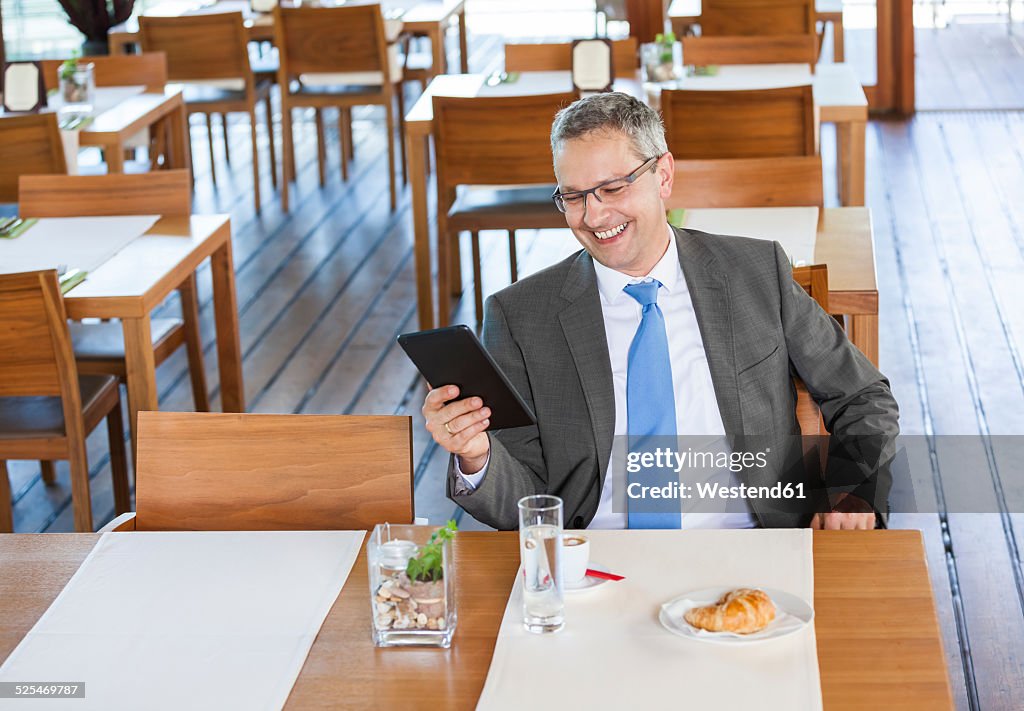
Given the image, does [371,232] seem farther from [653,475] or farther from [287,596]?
[287,596]

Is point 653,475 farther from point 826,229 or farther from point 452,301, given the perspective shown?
point 452,301

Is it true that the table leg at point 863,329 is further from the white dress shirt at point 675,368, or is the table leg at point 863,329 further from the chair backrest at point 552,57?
the chair backrest at point 552,57

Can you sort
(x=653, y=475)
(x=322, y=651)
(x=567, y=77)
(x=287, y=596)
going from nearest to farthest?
(x=322, y=651), (x=287, y=596), (x=653, y=475), (x=567, y=77)

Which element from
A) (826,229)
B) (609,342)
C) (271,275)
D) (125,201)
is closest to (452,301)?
(271,275)

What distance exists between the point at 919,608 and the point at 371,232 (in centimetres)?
454

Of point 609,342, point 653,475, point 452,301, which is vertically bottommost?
point 452,301

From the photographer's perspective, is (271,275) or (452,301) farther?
(271,275)

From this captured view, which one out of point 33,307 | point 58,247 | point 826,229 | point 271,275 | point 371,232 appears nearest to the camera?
point 33,307

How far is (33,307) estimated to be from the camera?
2820mm

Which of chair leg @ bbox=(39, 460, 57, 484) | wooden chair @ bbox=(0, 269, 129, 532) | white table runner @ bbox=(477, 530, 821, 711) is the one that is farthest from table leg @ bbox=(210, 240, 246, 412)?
white table runner @ bbox=(477, 530, 821, 711)

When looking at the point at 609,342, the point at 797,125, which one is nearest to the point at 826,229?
the point at 797,125

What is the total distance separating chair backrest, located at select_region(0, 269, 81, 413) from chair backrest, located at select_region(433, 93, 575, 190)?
5.09 ft

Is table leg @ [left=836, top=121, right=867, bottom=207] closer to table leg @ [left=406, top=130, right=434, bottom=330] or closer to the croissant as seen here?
table leg @ [left=406, top=130, right=434, bottom=330]

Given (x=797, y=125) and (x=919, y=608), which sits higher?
(x=797, y=125)
